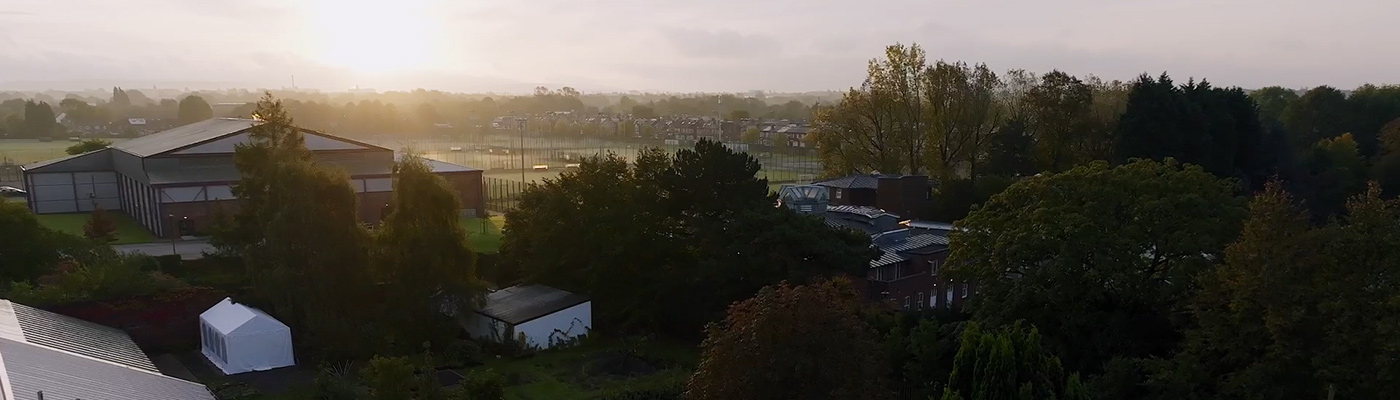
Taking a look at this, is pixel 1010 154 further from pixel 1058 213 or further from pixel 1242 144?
pixel 1058 213

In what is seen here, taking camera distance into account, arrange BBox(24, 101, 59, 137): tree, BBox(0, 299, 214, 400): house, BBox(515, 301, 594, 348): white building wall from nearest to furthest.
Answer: BBox(0, 299, 214, 400): house
BBox(515, 301, 594, 348): white building wall
BBox(24, 101, 59, 137): tree

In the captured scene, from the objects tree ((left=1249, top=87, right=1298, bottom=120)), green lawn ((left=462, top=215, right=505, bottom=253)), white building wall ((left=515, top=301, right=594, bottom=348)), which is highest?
tree ((left=1249, top=87, right=1298, bottom=120))

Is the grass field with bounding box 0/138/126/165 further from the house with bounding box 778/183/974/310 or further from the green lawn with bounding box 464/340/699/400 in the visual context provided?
the house with bounding box 778/183/974/310

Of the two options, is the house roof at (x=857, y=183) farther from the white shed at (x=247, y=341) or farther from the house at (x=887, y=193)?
the white shed at (x=247, y=341)

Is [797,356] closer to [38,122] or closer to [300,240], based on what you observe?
[300,240]

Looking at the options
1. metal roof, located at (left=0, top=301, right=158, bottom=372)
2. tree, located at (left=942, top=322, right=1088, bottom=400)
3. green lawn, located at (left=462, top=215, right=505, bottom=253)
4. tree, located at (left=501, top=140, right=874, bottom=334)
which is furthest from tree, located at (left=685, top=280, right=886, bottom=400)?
green lawn, located at (left=462, top=215, right=505, bottom=253)

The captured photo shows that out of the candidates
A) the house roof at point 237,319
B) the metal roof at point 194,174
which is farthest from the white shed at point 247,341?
the metal roof at point 194,174

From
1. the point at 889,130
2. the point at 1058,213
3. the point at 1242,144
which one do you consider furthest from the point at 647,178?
the point at 1242,144

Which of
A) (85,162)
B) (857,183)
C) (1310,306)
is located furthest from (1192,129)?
(85,162)
